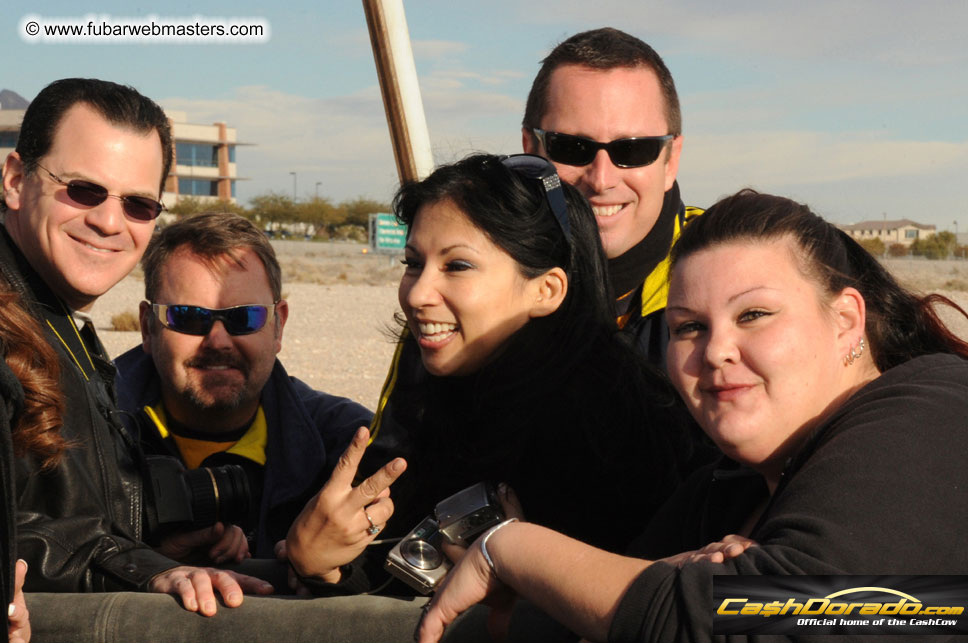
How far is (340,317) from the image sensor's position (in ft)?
74.2

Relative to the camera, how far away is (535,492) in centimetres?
264

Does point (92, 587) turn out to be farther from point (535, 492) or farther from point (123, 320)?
point (123, 320)

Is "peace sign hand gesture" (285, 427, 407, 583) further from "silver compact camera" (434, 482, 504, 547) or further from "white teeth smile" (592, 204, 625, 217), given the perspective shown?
"white teeth smile" (592, 204, 625, 217)

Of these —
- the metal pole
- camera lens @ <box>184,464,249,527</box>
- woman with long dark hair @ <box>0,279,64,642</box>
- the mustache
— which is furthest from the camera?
the metal pole

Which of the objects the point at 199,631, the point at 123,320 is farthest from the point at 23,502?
the point at 123,320

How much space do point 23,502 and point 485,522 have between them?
105 centimetres

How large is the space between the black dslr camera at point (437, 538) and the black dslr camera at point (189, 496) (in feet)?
2.54

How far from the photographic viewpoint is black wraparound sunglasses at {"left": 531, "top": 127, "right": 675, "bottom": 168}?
415cm

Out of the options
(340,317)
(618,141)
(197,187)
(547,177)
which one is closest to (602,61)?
(618,141)

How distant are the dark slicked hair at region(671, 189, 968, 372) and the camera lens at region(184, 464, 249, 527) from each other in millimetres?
1561

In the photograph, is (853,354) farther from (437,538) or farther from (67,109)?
(67,109)

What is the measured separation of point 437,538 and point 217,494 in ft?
3.06

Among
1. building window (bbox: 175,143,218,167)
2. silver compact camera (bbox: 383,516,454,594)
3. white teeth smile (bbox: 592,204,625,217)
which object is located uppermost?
building window (bbox: 175,143,218,167)

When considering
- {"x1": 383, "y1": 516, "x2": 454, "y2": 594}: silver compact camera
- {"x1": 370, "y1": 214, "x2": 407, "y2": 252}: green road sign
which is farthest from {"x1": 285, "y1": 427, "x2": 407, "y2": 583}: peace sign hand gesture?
{"x1": 370, "y1": 214, "x2": 407, "y2": 252}: green road sign
